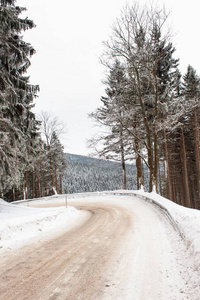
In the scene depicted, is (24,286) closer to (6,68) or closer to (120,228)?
(120,228)

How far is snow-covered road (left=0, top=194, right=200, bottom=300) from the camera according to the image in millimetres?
2623

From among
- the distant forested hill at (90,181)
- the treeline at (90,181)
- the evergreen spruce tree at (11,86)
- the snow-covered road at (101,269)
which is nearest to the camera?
the snow-covered road at (101,269)

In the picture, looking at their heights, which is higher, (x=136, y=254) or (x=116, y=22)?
(x=116, y=22)

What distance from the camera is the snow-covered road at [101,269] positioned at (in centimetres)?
262

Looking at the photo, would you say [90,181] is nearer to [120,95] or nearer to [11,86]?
[120,95]

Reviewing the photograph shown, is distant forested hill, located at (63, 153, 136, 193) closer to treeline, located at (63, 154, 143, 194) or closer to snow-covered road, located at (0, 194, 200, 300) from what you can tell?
treeline, located at (63, 154, 143, 194)

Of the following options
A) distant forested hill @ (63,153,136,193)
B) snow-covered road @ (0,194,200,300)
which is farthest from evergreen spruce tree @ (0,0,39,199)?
distant forested hill @ (63,153,136,193)

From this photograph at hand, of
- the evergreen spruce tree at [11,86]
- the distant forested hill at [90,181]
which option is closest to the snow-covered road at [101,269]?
the evergreen spruce tree at [11,86]

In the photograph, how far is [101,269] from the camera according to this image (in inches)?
131

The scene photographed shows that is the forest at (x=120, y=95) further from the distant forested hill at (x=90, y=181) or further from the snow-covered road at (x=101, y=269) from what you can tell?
the distant forested hill at (x=90, y=181)

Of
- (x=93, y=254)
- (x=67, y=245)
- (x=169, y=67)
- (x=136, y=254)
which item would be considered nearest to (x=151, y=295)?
(x=136, y=254)

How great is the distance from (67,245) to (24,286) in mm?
1923

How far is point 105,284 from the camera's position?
9.34ft

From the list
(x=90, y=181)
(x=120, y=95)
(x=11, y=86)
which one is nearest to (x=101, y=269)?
(x=11, y=86)
